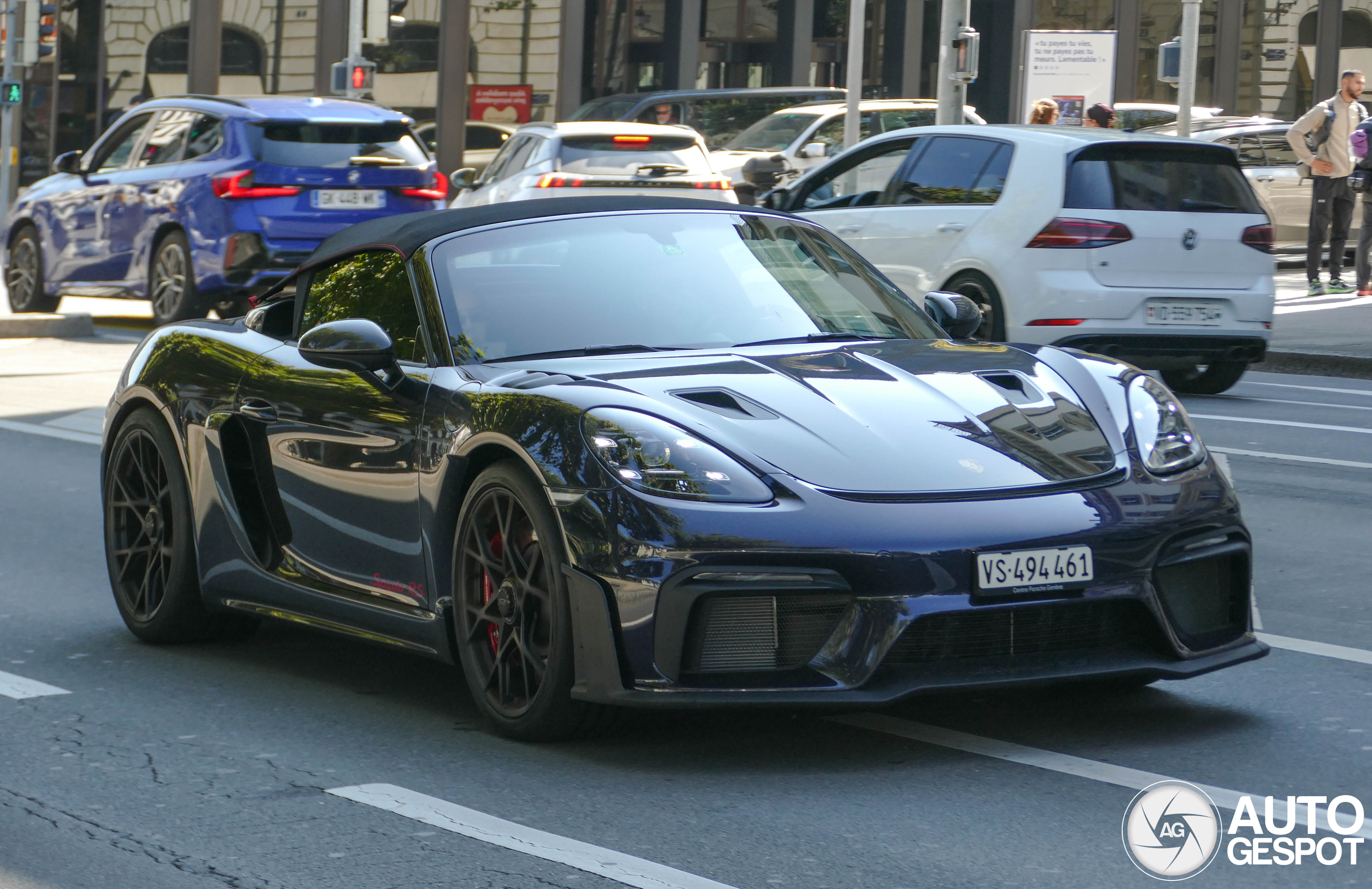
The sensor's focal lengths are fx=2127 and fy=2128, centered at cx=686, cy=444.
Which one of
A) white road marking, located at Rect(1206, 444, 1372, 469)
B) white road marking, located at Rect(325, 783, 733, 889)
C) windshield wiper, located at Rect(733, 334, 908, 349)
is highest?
windshield wiper, located at Rect(733, 334, 908, 349)

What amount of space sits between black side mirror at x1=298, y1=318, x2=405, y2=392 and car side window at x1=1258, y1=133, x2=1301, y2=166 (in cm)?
2043

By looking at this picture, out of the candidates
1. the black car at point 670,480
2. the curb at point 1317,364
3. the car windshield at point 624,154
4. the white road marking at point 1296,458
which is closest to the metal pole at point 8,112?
the car windshield at point 624,154

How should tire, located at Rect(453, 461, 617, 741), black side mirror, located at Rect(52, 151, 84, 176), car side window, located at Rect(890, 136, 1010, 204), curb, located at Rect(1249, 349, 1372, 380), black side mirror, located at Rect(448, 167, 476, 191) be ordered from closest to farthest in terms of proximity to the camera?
tire, located at Rect(453, 461, 617, 741) → car side window, located at Rect(890, 136, 1010, 204) → curb, located at Rect(1249, 349, 1372, 380) → black side mirror, located at Rect(52, 151, 84, 176) → black side mirror, located at Rect(448, 167, 476, 191)

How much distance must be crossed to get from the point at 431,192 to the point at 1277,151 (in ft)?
38.1

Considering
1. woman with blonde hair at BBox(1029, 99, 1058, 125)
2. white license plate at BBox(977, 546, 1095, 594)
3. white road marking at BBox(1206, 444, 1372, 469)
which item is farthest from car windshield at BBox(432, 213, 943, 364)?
woman with blonde hair at BBox(1029, 99, 1058, 125)

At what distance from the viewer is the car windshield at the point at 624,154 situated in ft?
66.2

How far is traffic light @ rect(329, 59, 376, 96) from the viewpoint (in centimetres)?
3122

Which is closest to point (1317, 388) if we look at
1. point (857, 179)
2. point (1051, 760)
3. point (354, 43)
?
point (857, 179)

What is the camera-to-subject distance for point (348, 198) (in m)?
16.4

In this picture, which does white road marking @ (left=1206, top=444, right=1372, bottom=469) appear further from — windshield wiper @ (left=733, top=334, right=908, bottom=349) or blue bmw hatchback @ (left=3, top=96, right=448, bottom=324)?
blue bmw hatchback @ (left=3, top=96, right=448, bottom=324)

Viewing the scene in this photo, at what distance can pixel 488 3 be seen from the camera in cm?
3712

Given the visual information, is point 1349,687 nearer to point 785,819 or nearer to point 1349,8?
point 785,819

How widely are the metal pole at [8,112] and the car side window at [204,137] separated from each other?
10.6 meters

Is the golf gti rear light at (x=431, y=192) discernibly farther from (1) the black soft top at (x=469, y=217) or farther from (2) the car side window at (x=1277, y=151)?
(2) the car side window at (x=1277, y=151)
